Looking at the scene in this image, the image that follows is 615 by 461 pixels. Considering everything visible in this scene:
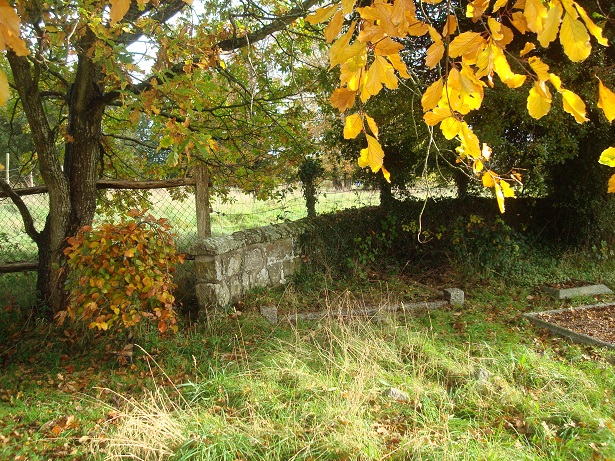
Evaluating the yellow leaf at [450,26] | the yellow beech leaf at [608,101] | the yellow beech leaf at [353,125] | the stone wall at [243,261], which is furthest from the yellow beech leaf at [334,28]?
the stone wall at [243,261]

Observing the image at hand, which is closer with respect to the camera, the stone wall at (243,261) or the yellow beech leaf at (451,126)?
the yellow beech leaf at (451,126)

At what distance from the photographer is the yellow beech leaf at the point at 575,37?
1.57m

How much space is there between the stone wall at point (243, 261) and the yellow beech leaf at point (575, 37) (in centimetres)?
437

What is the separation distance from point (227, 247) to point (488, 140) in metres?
3.78

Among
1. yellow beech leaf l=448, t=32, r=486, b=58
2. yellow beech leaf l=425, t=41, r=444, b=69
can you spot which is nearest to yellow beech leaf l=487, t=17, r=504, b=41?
yellow beech leaf l=448, t=32, r=486, b=58

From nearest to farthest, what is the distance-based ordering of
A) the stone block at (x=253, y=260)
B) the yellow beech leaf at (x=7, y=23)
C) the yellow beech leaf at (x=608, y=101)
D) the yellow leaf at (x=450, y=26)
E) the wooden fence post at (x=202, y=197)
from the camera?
the yellow beech leaf at (x=7, y=23) → the yellow beech leaf at (x=608, y=101) → the yellow leaf at (x=450, y=26) → the wooden fence post at (x=202, y=197) → the stone block at (x=253, y=260)

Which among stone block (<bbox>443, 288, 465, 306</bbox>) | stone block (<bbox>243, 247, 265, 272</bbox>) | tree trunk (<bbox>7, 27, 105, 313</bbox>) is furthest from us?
stone block (<bbox>443, 288, 465, 306</bbox>)

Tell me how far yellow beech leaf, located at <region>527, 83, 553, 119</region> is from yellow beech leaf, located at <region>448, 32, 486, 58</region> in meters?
0.26

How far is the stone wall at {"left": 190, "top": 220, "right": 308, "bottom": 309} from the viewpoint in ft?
18.4

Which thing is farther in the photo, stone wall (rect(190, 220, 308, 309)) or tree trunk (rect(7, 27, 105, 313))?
stone wall (rect(190, 220, 308, 309))

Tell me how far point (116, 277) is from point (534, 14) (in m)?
3.61

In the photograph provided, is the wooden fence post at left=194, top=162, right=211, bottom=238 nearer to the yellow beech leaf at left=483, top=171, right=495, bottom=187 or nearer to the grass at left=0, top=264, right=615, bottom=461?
the grass at left=0, top=264, right=615, bottom=461

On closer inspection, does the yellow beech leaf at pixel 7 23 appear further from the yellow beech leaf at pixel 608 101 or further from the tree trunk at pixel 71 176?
the tree trunk at pixel 71 176

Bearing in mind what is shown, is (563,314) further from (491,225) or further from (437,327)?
(491,225)
